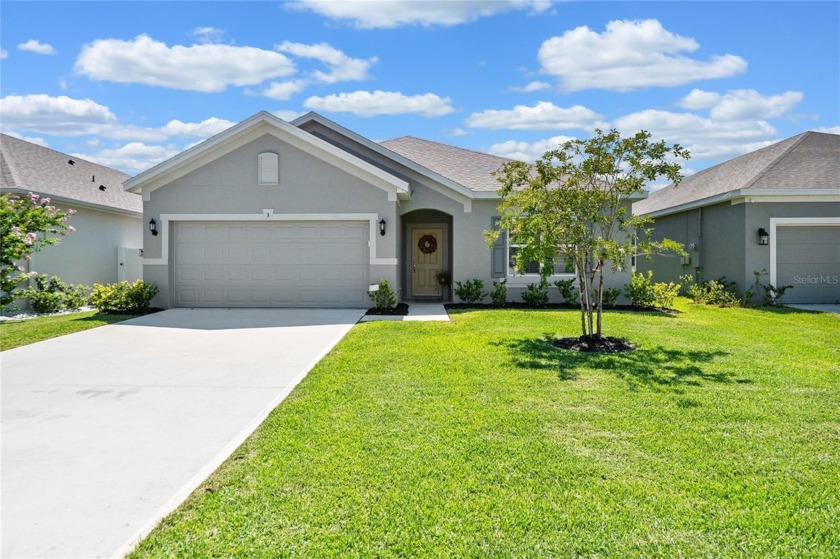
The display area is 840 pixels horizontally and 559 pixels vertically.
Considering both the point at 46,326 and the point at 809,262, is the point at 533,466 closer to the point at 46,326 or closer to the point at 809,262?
the point at 46,326

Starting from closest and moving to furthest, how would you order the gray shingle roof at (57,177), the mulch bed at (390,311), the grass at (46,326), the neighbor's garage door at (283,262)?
the grass at (46,326), the mulch bed at (390,311), the neighbor's garage door at (283,262), the gray shingle roof at (57,177)

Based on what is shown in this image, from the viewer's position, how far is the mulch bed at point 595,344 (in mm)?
8133

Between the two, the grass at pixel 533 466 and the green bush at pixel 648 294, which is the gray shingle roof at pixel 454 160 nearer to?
the green bush at pixel 648 294

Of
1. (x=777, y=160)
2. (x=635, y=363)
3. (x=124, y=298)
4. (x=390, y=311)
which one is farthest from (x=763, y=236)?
(x=124, y=298)

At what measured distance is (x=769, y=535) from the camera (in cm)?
290

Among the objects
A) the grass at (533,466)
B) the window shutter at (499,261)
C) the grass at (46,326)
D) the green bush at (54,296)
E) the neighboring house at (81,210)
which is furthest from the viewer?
the window shutter at (499,261)

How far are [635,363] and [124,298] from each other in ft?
37.6

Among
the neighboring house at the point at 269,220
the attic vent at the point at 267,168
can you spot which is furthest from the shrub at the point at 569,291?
the attic vent at the point at 267,168

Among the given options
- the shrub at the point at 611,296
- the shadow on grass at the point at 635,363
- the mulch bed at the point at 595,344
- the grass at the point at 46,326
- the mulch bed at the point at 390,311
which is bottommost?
the shadow on grass at the point at 635,363

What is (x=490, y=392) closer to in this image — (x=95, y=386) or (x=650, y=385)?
(x=650, y=385)

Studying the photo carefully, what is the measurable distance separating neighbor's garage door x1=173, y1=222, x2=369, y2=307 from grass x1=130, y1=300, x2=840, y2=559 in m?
6.43

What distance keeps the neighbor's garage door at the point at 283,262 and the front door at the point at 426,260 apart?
3.24 metres

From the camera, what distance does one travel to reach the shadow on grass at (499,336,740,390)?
6.26 m

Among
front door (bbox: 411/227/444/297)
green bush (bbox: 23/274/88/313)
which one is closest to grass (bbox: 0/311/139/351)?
green bush (bbox: 23/274/88/313)
